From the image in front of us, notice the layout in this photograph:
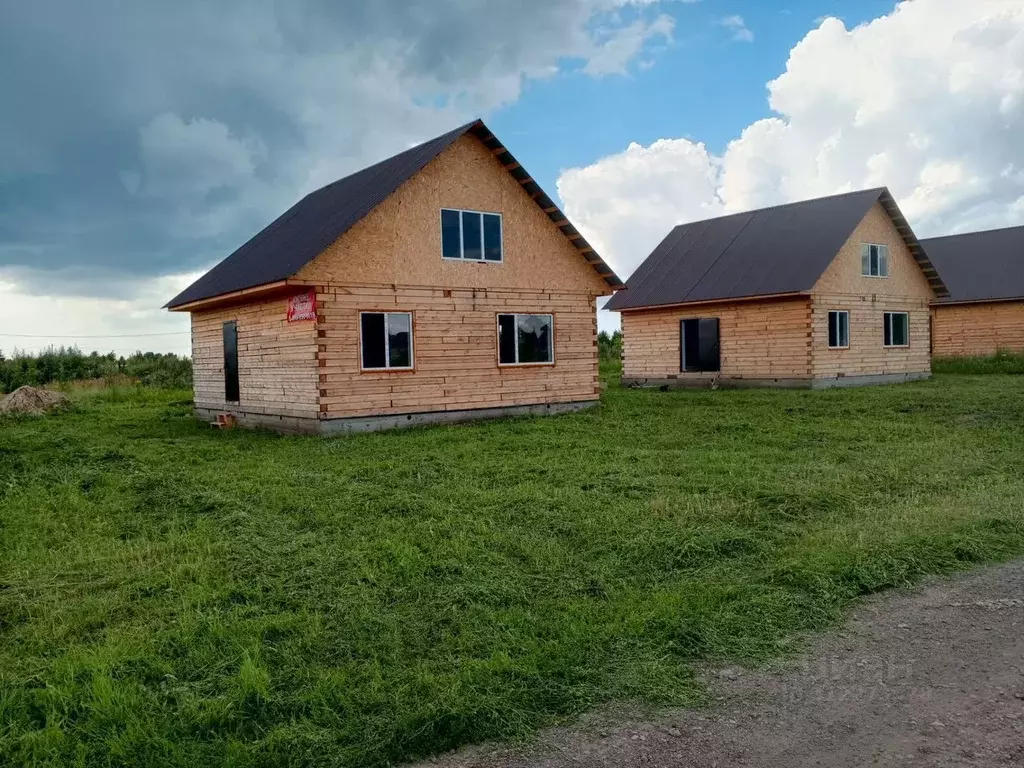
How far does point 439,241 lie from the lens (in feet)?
60.3

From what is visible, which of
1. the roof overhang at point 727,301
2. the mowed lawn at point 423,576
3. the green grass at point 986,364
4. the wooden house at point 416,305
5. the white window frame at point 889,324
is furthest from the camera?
the green grass at point 986,364

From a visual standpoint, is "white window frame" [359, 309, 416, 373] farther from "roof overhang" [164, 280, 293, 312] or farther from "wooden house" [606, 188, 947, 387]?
"wooden house" [606, 188, 947, 387]

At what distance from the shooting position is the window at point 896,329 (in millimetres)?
29000

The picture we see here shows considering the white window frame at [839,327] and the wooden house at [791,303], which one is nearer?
the wooden house at [791,303]

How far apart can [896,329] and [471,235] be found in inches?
704

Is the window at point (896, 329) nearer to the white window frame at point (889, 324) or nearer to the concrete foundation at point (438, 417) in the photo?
the white window frame at point (889, 324)

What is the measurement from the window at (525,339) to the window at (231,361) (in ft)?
21.2

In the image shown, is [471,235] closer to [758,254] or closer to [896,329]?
[758,254]

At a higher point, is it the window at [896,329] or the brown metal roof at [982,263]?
the brown metal roof at [982,263]

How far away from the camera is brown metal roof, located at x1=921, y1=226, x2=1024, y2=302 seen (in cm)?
3531

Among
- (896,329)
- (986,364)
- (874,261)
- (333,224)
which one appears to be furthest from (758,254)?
(333,224)

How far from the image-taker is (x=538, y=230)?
20.0 metres

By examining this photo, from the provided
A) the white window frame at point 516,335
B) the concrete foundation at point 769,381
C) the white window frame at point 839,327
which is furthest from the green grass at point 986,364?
the white window frame at point 516,335

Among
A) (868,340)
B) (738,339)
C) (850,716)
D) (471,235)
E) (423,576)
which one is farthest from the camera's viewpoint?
(868,340)
